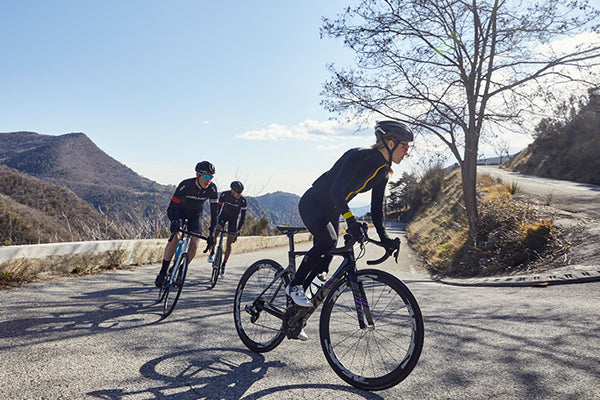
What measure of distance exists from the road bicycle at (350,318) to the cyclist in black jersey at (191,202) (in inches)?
85.7

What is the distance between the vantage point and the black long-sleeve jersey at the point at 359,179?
2914 millimetres

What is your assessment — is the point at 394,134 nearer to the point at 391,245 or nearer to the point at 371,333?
the point at 391,245

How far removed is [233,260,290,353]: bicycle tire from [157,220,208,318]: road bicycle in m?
1.32

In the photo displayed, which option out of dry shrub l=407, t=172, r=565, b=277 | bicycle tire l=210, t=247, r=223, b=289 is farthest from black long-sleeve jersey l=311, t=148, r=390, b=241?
dry shrub l=407, t=172, r=565, b=277

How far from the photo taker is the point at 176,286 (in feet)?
16.2

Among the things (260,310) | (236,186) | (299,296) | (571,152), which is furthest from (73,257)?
(571,152)

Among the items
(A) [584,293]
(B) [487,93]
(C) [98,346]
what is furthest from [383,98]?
(C) [98,346]

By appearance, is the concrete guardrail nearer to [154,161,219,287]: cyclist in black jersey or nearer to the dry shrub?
[154,161,219,287]: cyclist in black jersey

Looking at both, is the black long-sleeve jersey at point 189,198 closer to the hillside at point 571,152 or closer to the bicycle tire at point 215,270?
the bicycle tire at point 215,270

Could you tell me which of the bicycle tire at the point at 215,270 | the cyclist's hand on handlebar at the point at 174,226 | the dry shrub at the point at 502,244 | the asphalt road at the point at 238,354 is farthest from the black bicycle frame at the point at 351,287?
the dry shrub at the point at 502,244

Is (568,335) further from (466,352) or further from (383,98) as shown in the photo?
(383,98)

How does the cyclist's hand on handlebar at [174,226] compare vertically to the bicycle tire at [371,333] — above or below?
above

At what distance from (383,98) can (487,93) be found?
3.26 metres

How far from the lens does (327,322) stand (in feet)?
9.51
